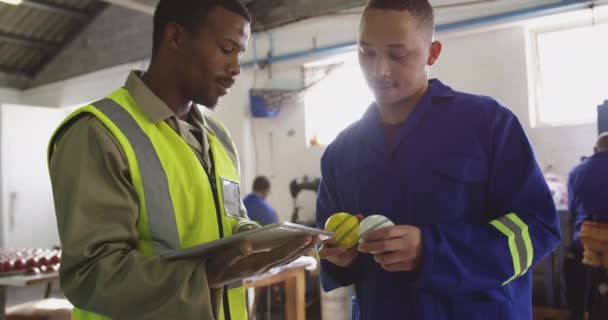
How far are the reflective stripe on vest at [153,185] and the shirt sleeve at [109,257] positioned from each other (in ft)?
0.18

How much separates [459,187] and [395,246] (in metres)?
0.26

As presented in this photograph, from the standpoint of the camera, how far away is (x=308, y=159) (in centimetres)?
653

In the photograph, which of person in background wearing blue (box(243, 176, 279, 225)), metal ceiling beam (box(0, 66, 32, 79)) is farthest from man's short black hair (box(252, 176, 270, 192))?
metal ceiling beam (box(0, 66, 32, 79))

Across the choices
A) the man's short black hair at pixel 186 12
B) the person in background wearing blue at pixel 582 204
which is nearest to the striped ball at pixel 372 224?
the man's short black hair at pixel 186 12

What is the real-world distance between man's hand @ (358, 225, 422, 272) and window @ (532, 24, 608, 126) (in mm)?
4444

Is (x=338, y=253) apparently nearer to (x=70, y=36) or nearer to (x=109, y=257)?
(x=109, y=257)

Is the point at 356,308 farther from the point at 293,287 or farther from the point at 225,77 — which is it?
the point at 293,287

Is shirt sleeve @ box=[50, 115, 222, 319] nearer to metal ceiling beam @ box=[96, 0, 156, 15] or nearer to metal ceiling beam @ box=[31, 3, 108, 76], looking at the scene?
metal ceiling beam @ box=[96, 0, 156, 15]

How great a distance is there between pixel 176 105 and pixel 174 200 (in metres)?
0.34

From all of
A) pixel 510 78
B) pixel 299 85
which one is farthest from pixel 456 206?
pixel 299 85

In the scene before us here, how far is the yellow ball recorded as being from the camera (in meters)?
1.23

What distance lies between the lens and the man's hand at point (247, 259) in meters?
1.07

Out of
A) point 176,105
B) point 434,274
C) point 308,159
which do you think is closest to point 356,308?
point 434,274

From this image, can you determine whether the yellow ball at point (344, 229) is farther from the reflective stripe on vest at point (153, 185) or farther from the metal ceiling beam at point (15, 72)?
the metal ceiling beam at point (15, 72)
